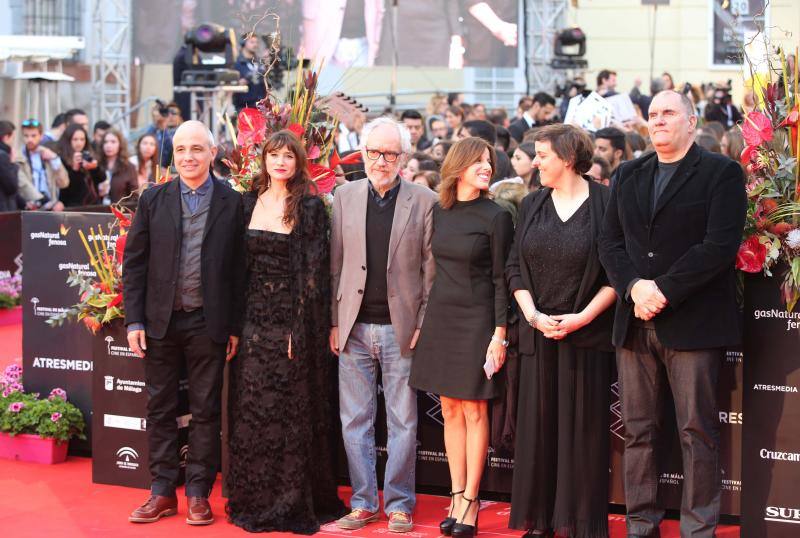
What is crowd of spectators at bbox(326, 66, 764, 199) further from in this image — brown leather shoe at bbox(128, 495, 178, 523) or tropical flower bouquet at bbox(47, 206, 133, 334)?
brown leather shoe at bbox(128, 495, 178, 523)

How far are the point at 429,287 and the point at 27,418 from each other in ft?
8.52

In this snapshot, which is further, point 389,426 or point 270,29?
point 270,29

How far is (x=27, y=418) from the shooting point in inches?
261

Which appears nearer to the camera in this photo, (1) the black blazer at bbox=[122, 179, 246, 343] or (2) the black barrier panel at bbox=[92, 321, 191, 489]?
(1) the black blazer at bbox=[122, 179, 246, 343]

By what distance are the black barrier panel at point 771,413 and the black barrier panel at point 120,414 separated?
2801 mm

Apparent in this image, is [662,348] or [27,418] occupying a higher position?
[662,348]

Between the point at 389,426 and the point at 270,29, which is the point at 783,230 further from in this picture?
the point at 270,29

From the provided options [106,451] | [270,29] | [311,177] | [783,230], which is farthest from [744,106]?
[270,29]

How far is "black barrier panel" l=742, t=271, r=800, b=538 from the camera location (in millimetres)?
4977

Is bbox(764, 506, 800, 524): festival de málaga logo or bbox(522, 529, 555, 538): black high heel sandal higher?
bbox(764, 506, 800, 524): festival de málaga logo

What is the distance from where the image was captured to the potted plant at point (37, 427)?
6625mm

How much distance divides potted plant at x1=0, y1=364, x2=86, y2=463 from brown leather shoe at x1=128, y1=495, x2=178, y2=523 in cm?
121

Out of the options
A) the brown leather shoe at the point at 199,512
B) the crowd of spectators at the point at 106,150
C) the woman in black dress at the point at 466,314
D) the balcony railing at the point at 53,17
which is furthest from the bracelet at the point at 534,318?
the balcony railing at the point at 53,17

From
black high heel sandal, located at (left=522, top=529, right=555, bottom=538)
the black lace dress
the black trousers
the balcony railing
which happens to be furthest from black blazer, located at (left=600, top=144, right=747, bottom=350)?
the balcony railing
